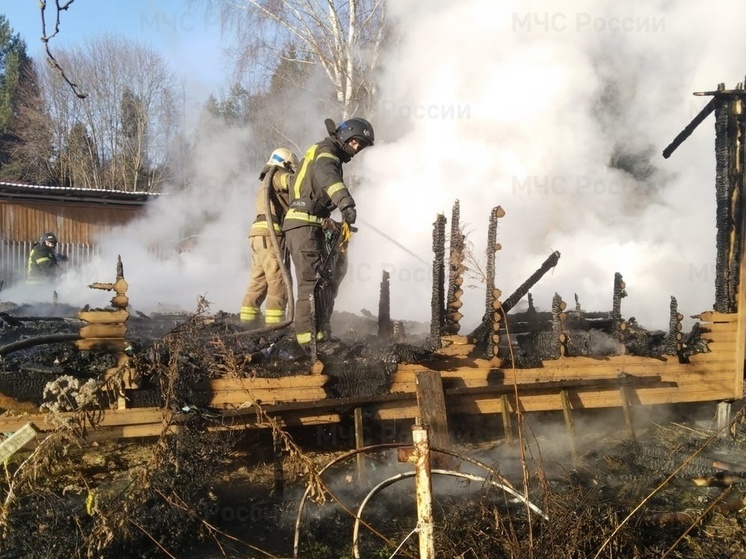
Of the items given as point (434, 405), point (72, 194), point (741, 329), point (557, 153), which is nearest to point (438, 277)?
point (434, 405)

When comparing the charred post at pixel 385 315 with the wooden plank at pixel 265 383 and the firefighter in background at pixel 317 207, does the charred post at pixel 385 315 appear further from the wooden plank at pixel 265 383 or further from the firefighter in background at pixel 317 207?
the wooden plank at pixel 265 383

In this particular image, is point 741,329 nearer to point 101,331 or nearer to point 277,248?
point 277,248

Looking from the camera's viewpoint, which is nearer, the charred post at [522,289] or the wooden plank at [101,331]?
the wooden plank at [101,331]

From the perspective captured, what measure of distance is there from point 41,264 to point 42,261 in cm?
6

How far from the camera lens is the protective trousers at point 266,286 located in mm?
5848

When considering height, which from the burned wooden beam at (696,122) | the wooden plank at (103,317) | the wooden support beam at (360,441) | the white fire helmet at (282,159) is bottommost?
the wooden support beam at (360,441)

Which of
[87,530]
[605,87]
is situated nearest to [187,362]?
[87,530]

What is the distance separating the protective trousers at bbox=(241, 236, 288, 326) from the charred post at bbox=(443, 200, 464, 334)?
5.08 ft

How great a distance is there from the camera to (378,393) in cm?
468

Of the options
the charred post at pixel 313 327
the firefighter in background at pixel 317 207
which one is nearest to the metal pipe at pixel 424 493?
the charred post at pixel 313 327

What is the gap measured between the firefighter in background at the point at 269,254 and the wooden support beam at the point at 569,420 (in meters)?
2.53

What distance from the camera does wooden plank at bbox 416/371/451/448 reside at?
446cm

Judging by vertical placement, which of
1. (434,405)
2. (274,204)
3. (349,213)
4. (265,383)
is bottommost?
(434,405)

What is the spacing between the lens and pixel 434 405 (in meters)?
4.58
